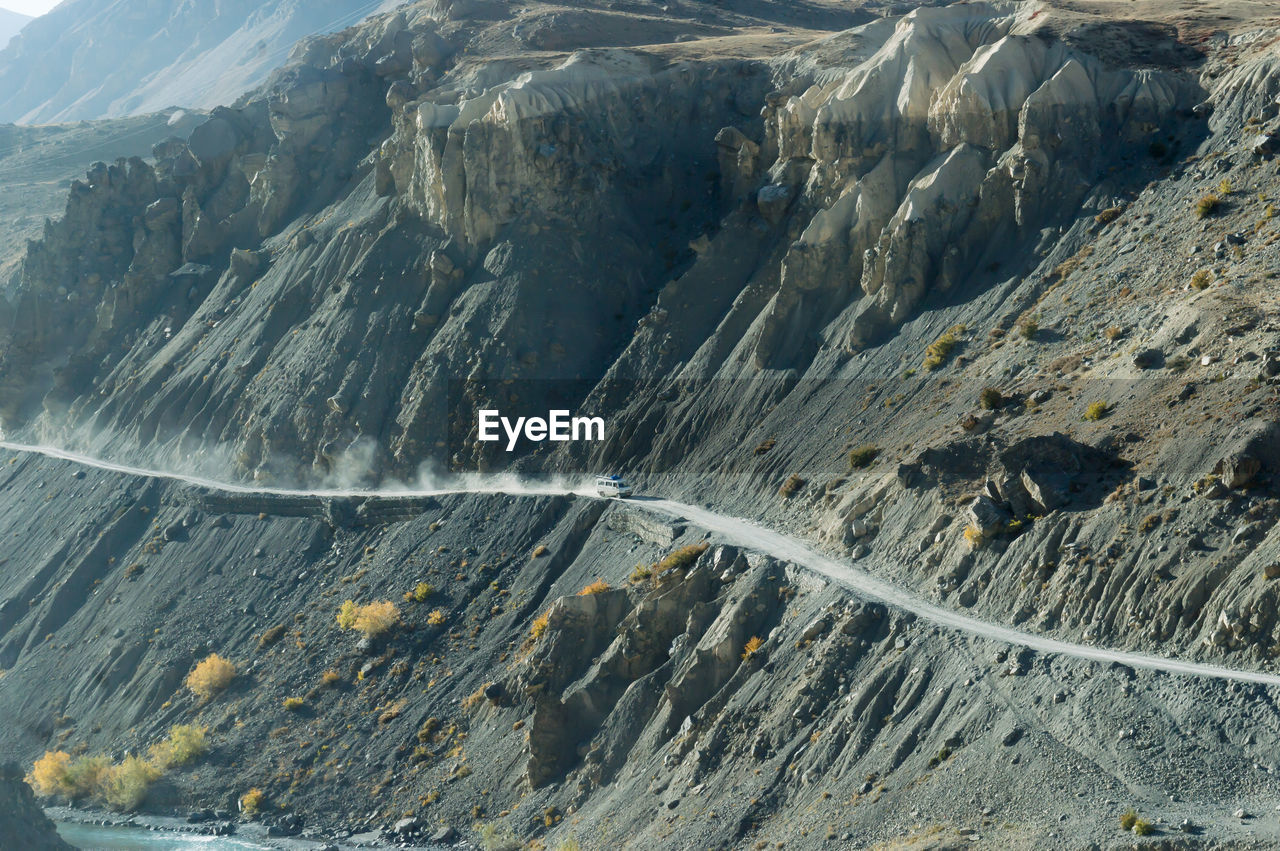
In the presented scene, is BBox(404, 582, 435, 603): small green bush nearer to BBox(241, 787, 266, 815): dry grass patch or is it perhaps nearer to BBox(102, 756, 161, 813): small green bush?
BBox(241, 787, 266, 815): dry grass patch

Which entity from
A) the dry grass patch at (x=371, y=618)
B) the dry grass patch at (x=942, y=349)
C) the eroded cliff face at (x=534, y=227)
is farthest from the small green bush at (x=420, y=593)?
the dry grass patch at (x=942, y=349)

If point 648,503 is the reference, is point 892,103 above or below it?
above

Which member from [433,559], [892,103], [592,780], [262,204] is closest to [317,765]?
[433,559]

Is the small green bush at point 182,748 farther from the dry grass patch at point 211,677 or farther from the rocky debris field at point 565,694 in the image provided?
the dry grass patch at point 211,677

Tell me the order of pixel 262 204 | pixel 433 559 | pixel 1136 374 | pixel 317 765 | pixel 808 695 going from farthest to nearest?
pixel 262 204 < pixel 433 559 < pixel 317 765 < pixel 1136 374 < pixel 808 695

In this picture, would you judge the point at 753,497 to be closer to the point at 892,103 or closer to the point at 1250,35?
the point at 892,103

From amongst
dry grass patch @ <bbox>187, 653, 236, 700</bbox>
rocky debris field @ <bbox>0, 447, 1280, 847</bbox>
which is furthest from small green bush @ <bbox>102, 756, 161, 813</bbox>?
dry grass patch @ <bbox>187, 653, 236, 700</bbox>

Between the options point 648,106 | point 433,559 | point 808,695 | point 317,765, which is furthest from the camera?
point 648,106
